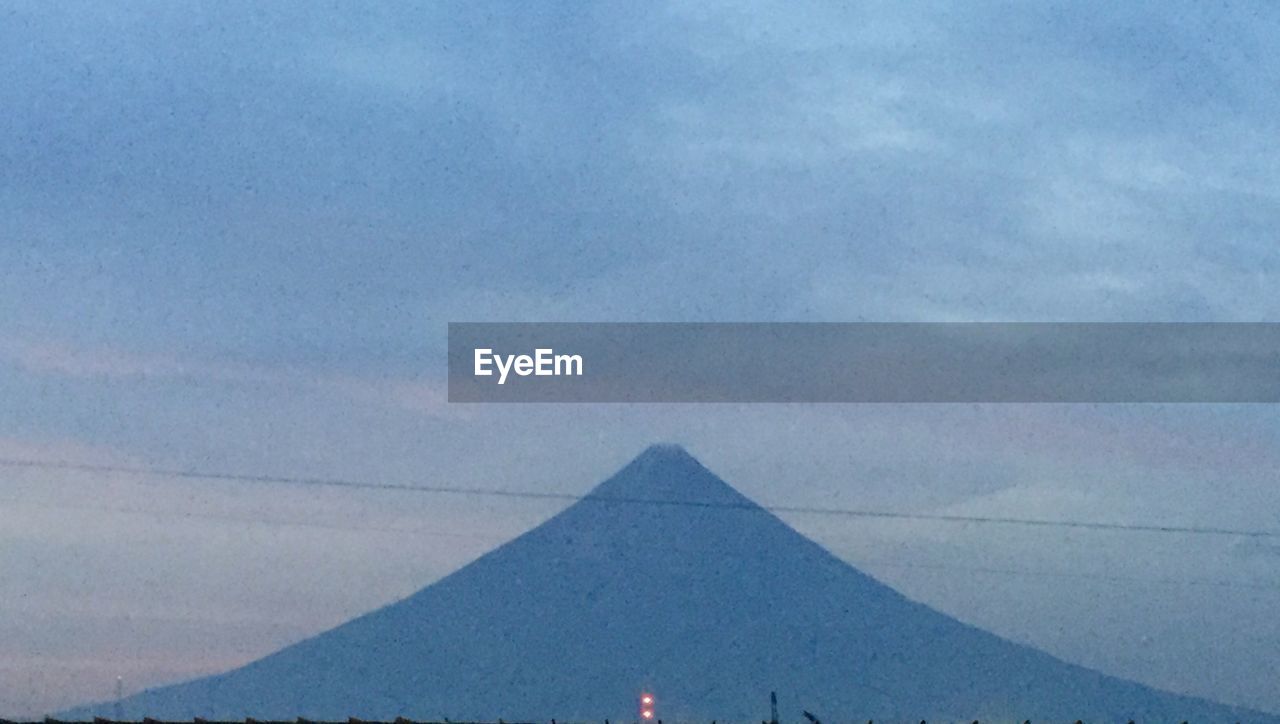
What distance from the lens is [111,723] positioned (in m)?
39.5

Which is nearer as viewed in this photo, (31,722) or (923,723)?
(31,722)

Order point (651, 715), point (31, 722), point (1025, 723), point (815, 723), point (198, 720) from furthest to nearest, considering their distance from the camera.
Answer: point (651, 715), point (1025, 723), point (815, 723), point (198, 720), point (31, 722)

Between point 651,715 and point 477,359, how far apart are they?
2087 cm

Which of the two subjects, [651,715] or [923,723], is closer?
[923,723]

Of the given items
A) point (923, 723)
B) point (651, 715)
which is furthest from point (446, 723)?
point (651, 715)

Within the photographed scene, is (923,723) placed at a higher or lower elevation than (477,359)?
lower

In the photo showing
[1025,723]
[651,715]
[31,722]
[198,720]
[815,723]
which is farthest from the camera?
[651,715]

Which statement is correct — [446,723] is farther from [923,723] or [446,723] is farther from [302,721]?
[923,723]

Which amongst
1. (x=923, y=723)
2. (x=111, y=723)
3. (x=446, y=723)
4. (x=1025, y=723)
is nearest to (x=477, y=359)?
(x=446, y=723)

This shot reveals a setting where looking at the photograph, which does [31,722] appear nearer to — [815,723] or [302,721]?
[302,721]

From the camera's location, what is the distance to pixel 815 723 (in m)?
43.1

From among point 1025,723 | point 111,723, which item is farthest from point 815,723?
point 111,723

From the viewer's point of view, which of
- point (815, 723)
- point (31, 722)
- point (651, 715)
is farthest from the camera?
point (651, 715)

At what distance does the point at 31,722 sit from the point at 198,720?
4159mm
